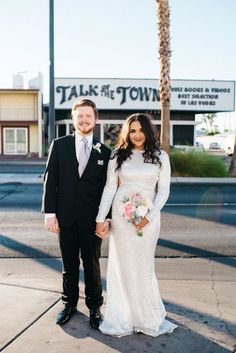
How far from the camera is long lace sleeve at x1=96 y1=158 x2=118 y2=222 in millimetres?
3711

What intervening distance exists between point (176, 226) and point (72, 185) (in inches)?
199

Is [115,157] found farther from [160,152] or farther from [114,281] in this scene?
[114,281]

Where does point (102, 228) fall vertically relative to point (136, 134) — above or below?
below

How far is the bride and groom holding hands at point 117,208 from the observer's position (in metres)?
3.67

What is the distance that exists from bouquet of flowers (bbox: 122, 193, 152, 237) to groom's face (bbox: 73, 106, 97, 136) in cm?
77

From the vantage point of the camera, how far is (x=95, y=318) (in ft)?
12.6

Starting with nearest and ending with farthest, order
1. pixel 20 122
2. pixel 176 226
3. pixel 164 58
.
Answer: pixel 176 226 < pixel 164 58 < pixel 20 122

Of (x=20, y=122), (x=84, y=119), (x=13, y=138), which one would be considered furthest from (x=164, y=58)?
(x=13, y=138)

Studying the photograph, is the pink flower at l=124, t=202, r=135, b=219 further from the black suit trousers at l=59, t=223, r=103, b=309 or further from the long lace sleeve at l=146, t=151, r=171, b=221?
the black suit trousers at l=59, t=223, r=103, b=309

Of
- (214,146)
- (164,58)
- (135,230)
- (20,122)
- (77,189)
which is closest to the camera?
(135,230)

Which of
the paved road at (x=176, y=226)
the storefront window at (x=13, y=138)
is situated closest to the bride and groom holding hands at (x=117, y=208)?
the paved road at (x=176, y=226)

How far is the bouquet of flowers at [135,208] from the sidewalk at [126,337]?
96 cm

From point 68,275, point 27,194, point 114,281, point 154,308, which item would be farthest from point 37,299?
point 27,194

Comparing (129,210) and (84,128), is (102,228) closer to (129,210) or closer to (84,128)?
(129,210)
